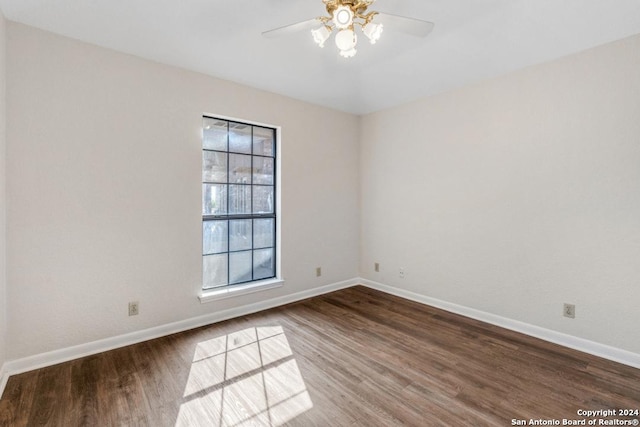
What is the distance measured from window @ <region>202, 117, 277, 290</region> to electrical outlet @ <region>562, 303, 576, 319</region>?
295cm

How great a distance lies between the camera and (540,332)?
2742 millimetres

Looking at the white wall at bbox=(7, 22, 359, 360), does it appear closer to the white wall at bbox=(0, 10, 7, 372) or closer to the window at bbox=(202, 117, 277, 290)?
the white wall at bbox=(0, 10, 7, 372)

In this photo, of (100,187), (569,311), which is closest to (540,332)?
(569,311)

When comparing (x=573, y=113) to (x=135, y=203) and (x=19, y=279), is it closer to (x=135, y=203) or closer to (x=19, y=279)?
(x=135, y=203)

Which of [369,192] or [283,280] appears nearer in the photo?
[283,280]

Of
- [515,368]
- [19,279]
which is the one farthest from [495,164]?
[19,279]

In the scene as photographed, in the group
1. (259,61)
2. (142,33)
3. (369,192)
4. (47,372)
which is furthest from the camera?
(369,192)

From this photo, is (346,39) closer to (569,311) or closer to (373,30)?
(373,30)

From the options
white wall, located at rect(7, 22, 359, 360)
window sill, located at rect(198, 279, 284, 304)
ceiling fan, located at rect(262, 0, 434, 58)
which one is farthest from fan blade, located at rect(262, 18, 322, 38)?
window sill, located at rect(198, 279, 284, 304)

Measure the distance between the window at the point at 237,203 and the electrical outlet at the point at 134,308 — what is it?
0.65 meters

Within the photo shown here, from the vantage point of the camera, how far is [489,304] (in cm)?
311

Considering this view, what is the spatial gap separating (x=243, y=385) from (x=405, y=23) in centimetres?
257

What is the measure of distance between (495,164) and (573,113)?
0.72 metres

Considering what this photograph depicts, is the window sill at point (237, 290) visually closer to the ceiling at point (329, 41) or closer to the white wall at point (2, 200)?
the white wall at point (2, 200)
